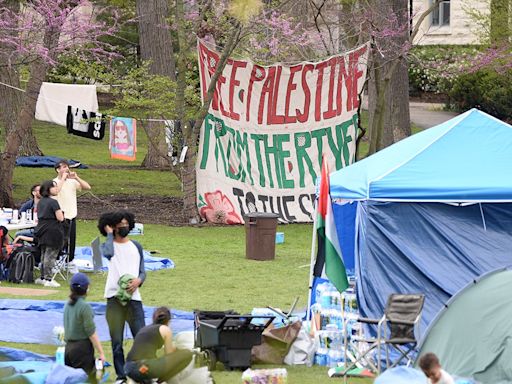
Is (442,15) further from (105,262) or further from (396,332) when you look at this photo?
(396,332)

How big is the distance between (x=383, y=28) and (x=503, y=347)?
15.9 meters

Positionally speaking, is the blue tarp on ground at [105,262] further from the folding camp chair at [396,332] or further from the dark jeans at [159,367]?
the dark jeans at [159,367]

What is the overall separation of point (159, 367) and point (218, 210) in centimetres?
1486

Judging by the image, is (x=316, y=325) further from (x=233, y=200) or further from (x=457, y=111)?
(x=457, y=111)

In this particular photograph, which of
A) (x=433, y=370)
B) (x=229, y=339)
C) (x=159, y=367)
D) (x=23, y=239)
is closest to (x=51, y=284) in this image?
(x=23, y=239)

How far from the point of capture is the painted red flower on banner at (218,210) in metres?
22.1

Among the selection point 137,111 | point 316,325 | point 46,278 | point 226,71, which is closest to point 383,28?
point 226,71

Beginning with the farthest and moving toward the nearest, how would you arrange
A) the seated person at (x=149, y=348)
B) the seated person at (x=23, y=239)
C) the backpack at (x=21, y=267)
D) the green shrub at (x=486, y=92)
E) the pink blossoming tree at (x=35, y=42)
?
the green shrub at (x=486, y=92), the pink blossoming tree at (x=35, y=42), the seated person at (x=23, y=239), the backpack at (x=21, y=267), the seated person at (x=149, y=348)

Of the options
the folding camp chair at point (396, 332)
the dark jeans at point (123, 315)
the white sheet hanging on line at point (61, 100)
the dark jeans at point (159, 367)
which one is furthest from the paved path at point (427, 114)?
the dark jeans at point (159, 367)

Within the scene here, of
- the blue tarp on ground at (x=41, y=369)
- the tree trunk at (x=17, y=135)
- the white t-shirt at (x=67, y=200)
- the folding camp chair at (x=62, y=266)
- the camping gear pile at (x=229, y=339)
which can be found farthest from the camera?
the tree trunk at (x=17, y=135)

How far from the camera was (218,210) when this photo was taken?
22094mm

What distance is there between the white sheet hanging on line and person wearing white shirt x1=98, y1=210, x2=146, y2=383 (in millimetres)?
13137

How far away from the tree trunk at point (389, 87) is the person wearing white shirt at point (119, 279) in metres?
13.5

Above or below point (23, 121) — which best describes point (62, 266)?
below
